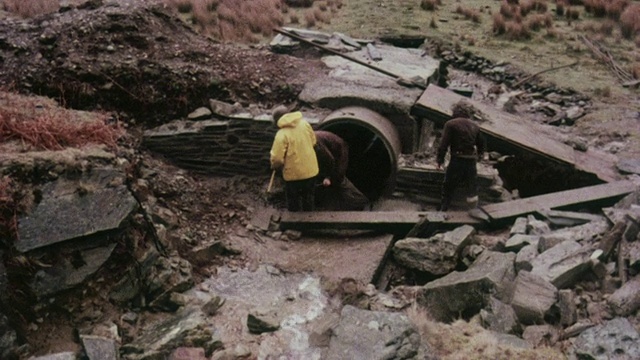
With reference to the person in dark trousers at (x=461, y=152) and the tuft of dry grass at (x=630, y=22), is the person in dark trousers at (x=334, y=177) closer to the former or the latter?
the person in dark trousers at (x=461, y=152)

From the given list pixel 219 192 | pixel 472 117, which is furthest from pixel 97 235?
pixel 472 117

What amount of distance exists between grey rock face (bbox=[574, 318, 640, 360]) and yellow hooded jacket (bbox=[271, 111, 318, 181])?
12.1 ft

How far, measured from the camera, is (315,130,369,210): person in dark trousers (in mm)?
7641

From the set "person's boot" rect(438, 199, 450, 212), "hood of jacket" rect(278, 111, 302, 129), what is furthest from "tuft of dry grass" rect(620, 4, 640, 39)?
"hood of jacket" rect(278, 111, 302, 129)

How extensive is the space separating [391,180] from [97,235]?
4279 mm

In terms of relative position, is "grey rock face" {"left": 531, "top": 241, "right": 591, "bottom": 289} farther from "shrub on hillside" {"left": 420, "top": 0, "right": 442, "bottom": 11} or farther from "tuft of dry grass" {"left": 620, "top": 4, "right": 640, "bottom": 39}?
"shrub on hillside" {"left": 420, "top": 0, "right": 442, "bottom": 11}

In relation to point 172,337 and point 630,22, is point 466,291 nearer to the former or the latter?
point 172,337

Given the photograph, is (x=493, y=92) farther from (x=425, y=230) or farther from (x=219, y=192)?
(x=219, y=192)

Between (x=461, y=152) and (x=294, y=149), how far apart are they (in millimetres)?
2063

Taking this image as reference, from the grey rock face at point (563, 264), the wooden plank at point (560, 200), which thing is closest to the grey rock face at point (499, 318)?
the grey rock face at point (563, 264)

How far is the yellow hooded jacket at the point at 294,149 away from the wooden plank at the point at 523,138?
187 cm

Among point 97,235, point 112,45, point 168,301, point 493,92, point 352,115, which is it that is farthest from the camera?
point 493,92

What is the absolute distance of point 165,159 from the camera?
8.25 meters

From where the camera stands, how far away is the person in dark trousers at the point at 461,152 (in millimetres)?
7242
